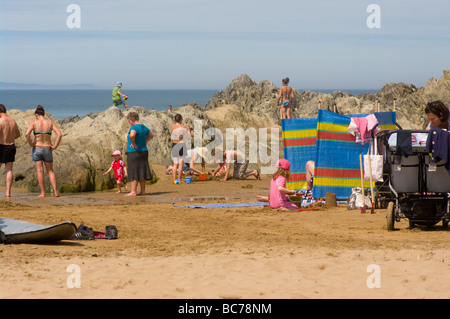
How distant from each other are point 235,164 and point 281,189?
6189 mm

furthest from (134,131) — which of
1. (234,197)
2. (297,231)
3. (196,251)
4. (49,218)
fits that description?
(196,251)

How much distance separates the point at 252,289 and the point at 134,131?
330 inches

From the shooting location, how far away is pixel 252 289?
6113 mm

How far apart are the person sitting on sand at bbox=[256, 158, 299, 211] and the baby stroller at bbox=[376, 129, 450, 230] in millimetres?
2342

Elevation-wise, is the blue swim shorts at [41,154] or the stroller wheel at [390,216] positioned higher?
the blue swim shorts at [41,154]

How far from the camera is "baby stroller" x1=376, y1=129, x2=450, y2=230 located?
9.20 m

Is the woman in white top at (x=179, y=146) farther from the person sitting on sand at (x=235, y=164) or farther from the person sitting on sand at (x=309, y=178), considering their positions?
the person sitting on sand at (x=309, y=178)

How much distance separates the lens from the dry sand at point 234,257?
6102 mm

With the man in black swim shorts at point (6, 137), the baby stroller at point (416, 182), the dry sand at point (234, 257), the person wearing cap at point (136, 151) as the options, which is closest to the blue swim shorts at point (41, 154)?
the man in black swim shorts at point (6, 137)

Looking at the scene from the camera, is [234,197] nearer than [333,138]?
No

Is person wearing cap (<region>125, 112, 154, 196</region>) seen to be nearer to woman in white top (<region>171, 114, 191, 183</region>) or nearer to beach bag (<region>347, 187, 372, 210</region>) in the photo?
woman in white top (<region>171, 114, 191, 183</region>)

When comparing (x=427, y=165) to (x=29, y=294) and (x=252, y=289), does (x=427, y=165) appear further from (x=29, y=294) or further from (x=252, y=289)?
(x=29, y=294)

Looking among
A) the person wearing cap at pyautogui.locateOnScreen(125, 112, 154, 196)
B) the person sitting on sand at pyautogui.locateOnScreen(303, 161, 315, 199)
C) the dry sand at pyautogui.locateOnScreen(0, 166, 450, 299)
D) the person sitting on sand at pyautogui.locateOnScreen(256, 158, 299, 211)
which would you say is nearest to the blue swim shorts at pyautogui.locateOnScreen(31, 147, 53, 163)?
the person wearing cap at pyautogui.locateOnScreen(125, 112, 154, 196)

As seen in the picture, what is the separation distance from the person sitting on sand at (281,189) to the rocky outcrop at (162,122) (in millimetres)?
2556
